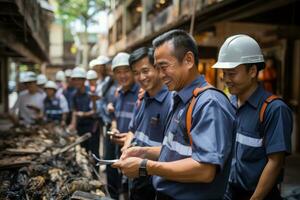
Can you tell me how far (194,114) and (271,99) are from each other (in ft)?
3.36

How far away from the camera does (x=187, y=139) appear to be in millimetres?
2369

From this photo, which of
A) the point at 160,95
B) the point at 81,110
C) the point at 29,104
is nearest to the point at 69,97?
the point at 29,104

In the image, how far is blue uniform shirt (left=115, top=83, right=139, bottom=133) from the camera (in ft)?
18.0

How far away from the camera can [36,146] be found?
6.29 metres

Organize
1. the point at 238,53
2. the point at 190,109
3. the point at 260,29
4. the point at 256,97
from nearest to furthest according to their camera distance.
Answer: the point at 190,109 → the point at 238,53 → the point at 256,97 → the point at 260,29

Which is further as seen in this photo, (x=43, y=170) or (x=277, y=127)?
(x=43, y=170)

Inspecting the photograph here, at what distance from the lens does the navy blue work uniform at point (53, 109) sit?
9.60 meters

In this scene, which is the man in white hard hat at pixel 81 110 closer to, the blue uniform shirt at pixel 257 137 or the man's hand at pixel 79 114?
the man's hand at pixel 79 114

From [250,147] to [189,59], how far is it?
1057 millimetres

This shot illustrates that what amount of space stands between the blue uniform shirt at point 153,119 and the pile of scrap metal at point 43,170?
780mm

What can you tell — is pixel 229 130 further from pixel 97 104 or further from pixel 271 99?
pixel 97 104

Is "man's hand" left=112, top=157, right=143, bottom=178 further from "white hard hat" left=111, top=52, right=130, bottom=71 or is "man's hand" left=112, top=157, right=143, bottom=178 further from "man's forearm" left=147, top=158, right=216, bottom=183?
"white hard hat" left=111, top=52, right=130, bottom=71

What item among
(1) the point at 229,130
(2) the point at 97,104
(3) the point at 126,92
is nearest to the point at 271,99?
(1) the point at 229,130

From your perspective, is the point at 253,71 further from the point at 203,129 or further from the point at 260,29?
the point at 260,29
